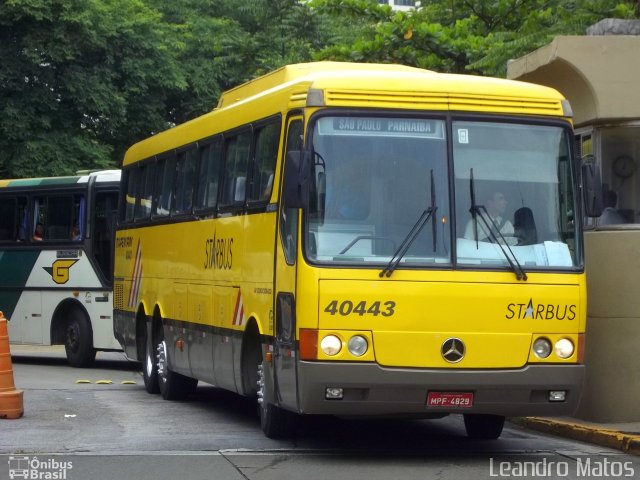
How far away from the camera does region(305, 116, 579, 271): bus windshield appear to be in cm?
1087

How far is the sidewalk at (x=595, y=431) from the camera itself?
12.0 metres

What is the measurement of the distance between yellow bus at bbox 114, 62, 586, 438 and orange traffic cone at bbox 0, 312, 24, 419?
3158 mm

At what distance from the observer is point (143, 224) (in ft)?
58.6

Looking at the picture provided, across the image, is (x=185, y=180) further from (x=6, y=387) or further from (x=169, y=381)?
(x=6, y=387)

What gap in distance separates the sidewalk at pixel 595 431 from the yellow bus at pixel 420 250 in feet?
3.79

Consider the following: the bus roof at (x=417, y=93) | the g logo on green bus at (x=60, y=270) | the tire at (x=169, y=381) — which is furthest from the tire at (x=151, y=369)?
the bus roof at (x=417, y=93)

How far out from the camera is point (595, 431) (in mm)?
12562

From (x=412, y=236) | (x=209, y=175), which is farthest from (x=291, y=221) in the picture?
(x=209, y=175)

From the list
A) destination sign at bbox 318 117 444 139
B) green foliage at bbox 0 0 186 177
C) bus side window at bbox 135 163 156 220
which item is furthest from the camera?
green foliage at bbox 0 0 186 177

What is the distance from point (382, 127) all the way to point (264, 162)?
167 cm

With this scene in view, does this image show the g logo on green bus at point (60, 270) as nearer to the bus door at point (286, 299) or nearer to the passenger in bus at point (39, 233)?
the passenger in bus at point (39, 233)

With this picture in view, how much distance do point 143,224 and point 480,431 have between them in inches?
265

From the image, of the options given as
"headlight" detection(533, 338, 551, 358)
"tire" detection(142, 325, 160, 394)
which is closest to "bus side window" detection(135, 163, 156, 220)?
"tire" detection(142, 325, 160, 394)

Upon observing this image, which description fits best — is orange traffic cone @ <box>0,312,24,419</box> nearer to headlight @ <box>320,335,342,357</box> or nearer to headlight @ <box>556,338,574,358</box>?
headlight @ <box>320,335,342,357</box>
